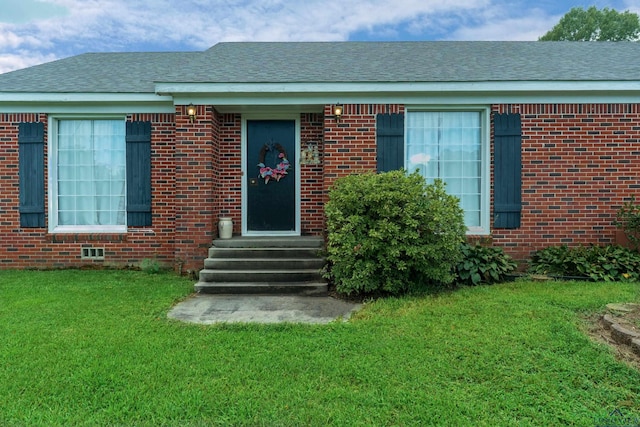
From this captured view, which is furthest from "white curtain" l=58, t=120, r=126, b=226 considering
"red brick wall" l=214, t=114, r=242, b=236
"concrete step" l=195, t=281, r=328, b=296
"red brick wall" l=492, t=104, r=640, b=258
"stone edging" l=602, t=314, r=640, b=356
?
"stone edging" l=602, t=314, r=640, b=356

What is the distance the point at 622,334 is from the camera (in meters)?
3.28

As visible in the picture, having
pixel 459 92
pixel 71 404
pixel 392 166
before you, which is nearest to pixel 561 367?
pixel 71 404

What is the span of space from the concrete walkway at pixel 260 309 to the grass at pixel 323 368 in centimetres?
26

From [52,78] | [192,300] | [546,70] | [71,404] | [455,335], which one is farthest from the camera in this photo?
[52,78]

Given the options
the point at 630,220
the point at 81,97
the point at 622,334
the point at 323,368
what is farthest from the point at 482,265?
the point at 81,97

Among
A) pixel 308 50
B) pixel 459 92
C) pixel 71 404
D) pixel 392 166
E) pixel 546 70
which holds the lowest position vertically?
pixel 71 404

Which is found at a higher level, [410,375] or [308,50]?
[308,50]

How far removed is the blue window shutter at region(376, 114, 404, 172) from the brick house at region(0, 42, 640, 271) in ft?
0.07

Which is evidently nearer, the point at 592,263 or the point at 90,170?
the point at 592,263

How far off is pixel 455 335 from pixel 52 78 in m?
7.91

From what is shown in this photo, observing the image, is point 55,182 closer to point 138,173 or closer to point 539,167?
point 138,173

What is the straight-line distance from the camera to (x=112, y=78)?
699cm

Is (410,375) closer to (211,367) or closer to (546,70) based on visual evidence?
(211,367)

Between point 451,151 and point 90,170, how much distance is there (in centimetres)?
627
